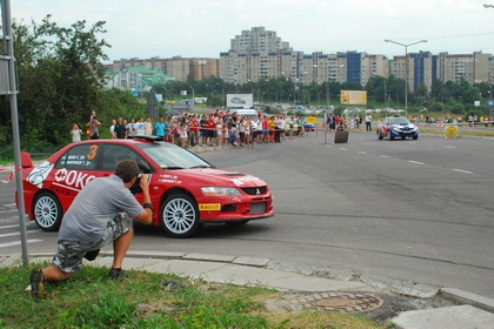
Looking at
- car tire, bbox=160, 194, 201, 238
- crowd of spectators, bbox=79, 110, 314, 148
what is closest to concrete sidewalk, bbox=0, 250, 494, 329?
car tire, bbox=160, 194, 201, 238

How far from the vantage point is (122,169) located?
24.9 feet

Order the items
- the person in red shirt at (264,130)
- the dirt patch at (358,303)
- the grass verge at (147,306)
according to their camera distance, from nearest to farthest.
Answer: the grass verge at (147,306) < the dirt patch at (358,303) < the person in red shirt at (264,130)

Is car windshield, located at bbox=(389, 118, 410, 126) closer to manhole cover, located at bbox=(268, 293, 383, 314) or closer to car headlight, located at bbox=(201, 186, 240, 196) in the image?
car headlight, located at bbox=(201, 186, 240, 196)

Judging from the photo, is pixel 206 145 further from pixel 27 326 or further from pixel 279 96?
pixel 279 96

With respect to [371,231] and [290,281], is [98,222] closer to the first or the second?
[290,281]

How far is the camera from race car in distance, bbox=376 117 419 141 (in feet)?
158

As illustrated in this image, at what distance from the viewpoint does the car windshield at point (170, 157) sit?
11.8 meters

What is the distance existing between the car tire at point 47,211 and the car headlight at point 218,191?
2619 mm

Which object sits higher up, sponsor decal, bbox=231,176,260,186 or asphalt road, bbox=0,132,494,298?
sponsor decal, bbox=231,176,260,186

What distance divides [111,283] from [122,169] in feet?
3.82

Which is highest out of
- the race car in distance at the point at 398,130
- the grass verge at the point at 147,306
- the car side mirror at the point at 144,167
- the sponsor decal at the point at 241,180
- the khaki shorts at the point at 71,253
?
the car side mirror at the point at 144,167

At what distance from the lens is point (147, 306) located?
6.42m

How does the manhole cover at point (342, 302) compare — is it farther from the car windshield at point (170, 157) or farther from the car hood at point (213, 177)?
the car windshield at point (170, 157)

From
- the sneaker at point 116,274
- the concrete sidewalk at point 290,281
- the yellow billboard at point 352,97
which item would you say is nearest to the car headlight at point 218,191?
the concrete sidewalk at point 290,281
